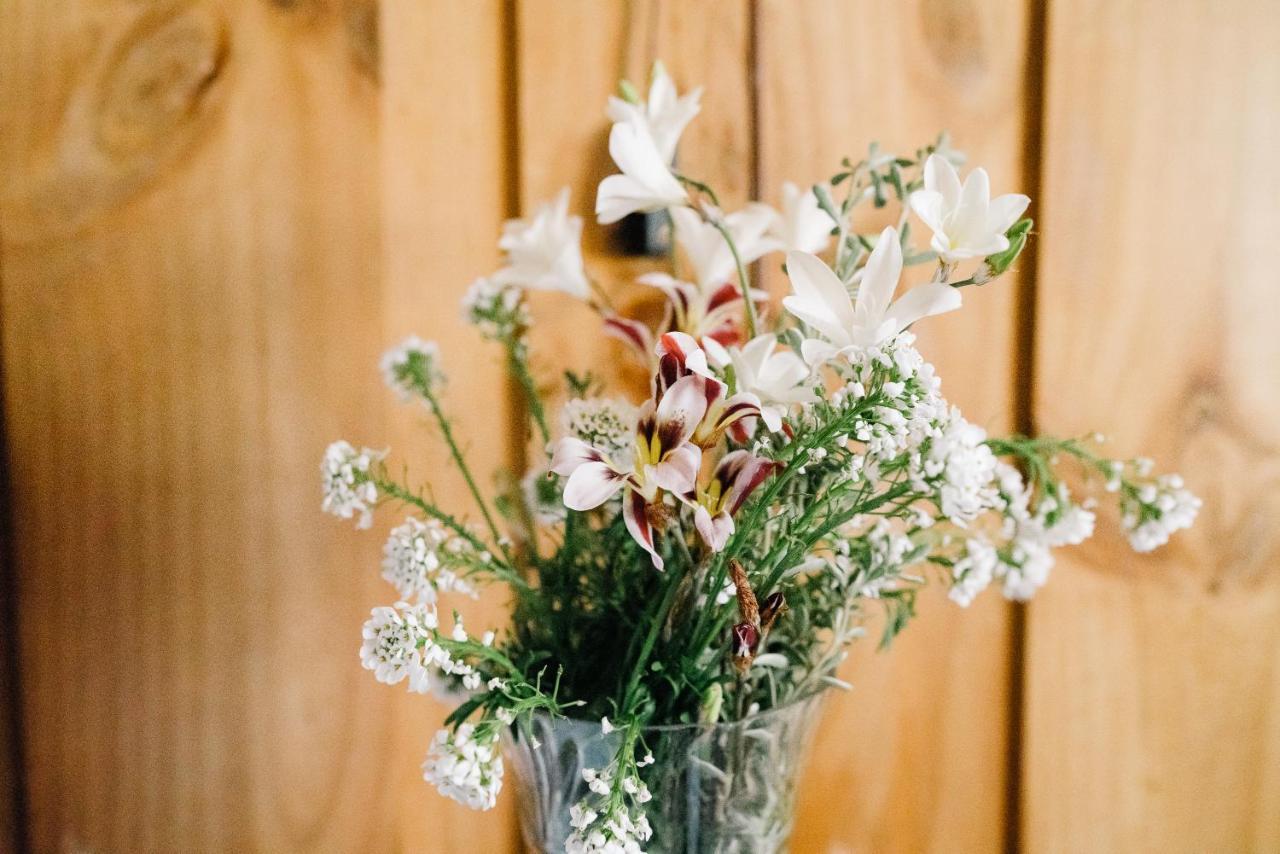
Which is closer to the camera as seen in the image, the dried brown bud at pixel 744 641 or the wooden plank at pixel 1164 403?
the dried brown bud at pixel 744 641

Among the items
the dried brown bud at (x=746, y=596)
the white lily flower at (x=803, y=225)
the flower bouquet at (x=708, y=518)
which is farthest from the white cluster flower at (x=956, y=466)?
the white lily flower at (x=803, y=225)

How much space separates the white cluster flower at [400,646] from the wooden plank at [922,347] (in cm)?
41

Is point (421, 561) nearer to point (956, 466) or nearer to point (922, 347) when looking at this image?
point (956, 466)

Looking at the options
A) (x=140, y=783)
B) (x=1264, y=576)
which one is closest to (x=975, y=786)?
(x=1264, y=576)

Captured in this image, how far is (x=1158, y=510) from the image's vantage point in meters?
0.51

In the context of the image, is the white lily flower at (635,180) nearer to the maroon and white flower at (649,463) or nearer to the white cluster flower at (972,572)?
the maroon and white flower at (649,463)

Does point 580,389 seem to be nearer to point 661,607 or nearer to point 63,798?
point 661,607

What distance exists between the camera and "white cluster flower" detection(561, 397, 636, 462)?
452 mm

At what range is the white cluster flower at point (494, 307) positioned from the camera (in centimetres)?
58

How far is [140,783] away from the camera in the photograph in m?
0.69

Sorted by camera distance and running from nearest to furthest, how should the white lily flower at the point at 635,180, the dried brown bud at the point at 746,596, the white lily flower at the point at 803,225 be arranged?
the dried brown bud at the point at 746,596 < the white lily flower at the point at 635,180 < the white lily flower at the point at 803,225

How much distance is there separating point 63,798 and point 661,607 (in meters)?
0.55

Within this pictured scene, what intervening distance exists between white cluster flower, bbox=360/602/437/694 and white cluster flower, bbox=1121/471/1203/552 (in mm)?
393

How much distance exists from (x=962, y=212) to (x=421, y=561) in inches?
12.3
